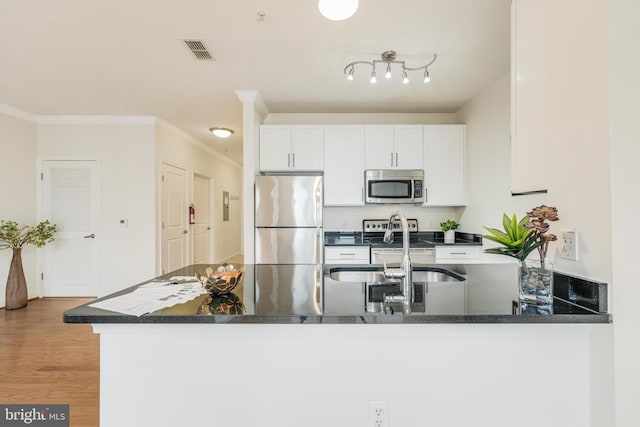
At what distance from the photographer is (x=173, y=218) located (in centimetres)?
488

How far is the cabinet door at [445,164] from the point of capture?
3.70 metres

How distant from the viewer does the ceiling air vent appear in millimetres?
2396

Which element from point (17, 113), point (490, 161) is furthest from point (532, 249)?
point (17, 113)

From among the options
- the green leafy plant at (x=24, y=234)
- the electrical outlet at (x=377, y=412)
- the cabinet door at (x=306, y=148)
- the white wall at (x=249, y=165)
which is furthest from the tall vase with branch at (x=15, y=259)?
the electrical outlet at (x=377, y=412)

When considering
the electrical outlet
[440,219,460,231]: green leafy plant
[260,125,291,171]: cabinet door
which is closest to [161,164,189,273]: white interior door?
[260,125,291,171]: cabinet door

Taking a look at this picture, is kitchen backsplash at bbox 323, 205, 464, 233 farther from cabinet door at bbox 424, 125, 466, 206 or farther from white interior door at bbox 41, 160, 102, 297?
white interior door at bbox 41, 160, 102, 297

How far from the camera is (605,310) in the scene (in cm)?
106

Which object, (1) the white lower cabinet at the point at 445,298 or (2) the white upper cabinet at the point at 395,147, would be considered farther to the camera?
(2) the white upper cabinet at the point at 395,147

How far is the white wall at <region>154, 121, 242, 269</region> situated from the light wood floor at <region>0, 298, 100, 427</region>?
145 cm

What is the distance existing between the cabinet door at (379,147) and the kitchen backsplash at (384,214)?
0.61 meters

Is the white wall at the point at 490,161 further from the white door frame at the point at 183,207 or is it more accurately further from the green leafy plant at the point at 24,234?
the green leafy plant at the point at 24,234

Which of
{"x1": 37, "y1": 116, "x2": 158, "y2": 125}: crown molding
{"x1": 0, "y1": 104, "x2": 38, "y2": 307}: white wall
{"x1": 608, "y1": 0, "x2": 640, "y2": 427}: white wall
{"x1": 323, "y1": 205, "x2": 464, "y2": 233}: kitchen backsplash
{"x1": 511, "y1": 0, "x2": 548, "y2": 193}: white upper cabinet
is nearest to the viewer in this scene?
{"x1": 608, "y1": 0, "x2": 640, "y2": 427}: white wall

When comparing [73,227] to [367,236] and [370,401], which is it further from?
[370,401]

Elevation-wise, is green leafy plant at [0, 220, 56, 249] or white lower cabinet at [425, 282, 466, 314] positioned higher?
green leafy plant at [0, 220, 56, 249]
